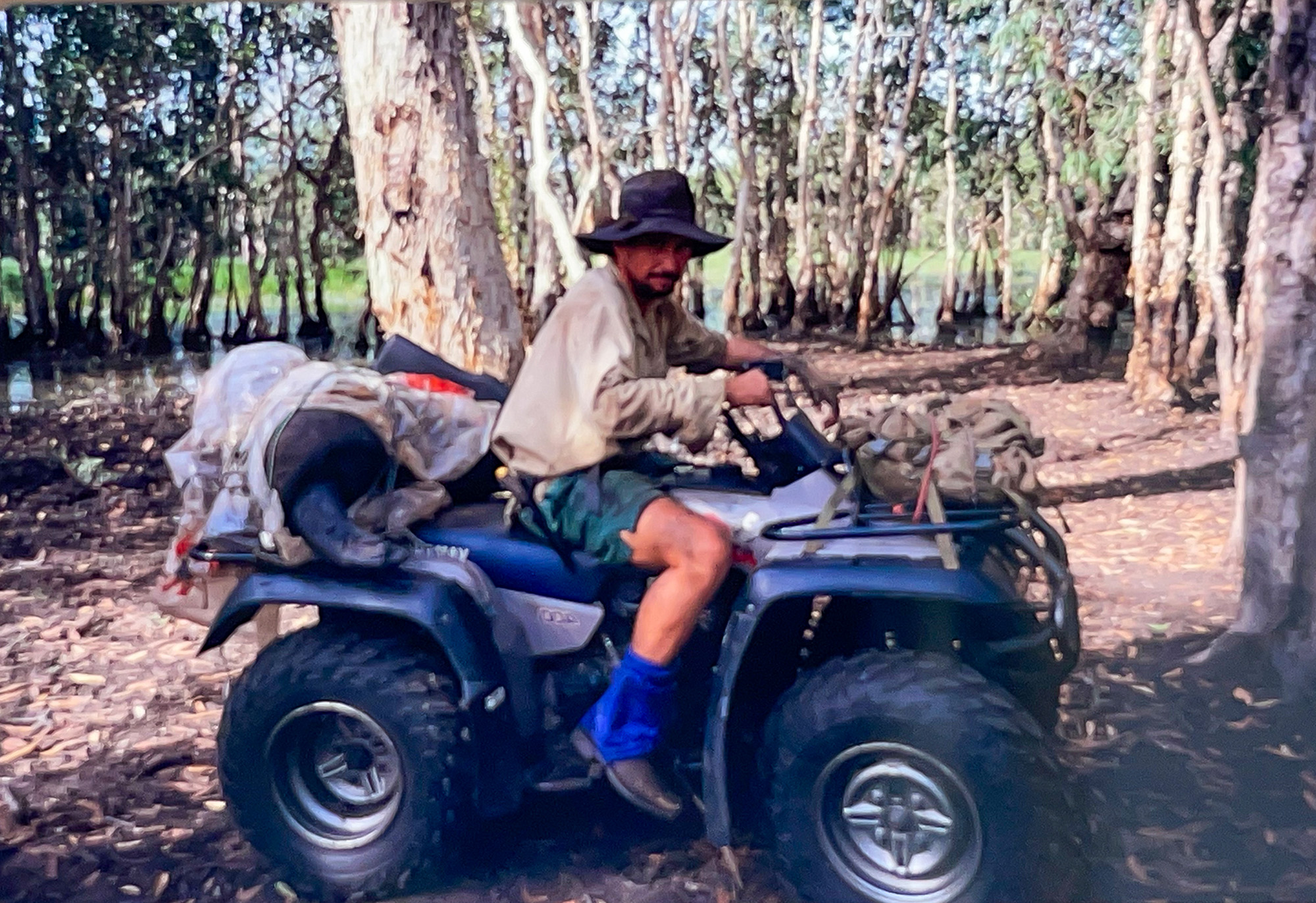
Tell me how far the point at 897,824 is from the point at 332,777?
4.05 ft

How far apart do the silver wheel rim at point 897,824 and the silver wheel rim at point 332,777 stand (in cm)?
94

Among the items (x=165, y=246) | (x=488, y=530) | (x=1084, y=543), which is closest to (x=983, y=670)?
(x=1084, y=543)

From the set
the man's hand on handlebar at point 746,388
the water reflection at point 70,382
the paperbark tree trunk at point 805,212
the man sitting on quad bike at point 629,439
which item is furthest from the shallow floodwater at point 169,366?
the man's hand on handlebar at point 746,388

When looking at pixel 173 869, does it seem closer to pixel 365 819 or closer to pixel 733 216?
pixel 365 819

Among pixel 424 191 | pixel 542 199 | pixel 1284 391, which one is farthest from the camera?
pixel 424 191

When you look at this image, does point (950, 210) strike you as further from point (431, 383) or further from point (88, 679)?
point (88, 679)

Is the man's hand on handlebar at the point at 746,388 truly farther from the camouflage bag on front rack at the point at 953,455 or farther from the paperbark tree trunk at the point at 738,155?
the paperbark tree trunk at the point at 738,155

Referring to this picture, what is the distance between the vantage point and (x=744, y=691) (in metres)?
2.31

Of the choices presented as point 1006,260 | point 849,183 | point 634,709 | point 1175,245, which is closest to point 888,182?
point 849,183

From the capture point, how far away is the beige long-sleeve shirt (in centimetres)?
228

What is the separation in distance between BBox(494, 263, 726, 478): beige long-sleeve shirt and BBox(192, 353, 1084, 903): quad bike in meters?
0.19

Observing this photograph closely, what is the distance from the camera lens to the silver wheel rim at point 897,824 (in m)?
2.15

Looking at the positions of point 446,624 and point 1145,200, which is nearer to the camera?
point 446,624

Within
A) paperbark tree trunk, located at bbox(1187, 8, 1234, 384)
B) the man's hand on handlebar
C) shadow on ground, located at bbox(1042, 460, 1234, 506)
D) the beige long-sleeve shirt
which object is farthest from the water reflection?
paperbark tree trunk, located at bbox(1187, 8, 1234, 384)
